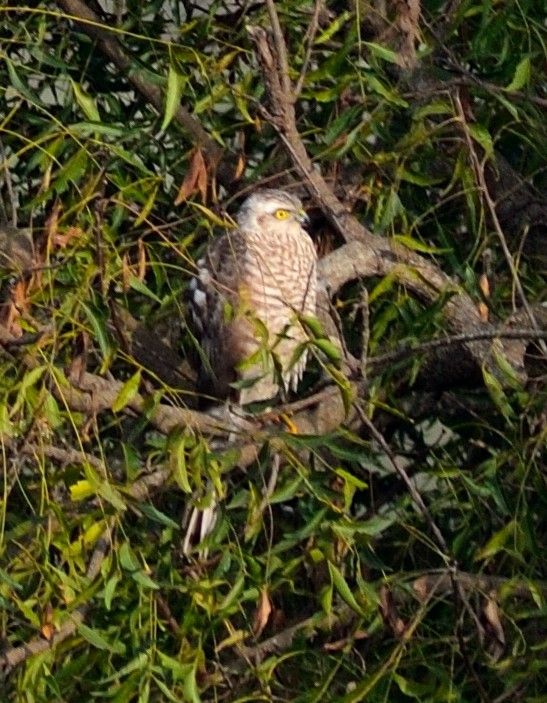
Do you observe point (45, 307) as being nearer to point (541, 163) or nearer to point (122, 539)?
point (122, 539)

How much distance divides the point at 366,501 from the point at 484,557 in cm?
56

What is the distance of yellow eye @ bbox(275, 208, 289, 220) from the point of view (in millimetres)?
3082

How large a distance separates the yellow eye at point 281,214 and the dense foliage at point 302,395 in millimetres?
191

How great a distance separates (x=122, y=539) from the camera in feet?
7.79

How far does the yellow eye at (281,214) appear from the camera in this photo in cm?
308

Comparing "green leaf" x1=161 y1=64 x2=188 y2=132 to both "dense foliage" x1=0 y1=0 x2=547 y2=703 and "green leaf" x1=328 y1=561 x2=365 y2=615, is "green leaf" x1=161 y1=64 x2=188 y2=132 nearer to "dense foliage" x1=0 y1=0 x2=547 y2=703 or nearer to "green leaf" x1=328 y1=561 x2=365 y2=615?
"dense foliage" x1=0 y1=0 x2=547 y2=703

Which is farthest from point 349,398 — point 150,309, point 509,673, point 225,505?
point 150,309

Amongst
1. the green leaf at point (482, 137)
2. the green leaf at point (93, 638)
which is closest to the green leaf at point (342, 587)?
the green leaf at point (93, 638)

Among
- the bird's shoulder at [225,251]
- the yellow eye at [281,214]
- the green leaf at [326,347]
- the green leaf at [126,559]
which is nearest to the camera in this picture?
the green leaf at [326,347]

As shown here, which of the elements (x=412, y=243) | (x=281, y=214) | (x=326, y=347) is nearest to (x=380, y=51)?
(x=412, y=243)

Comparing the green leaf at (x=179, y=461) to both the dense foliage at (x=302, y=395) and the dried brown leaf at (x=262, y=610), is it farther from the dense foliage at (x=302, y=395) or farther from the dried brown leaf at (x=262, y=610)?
the dried brown leaf at (x=262, y=610)

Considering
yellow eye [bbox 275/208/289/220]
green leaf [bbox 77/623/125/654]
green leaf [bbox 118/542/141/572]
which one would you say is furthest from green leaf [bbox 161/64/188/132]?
yellow eye [bbox 275/208/289/220]

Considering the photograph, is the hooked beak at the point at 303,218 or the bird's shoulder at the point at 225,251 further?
the hooked beak at the point at 303,218

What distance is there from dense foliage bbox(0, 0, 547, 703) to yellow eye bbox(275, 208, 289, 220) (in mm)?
191
